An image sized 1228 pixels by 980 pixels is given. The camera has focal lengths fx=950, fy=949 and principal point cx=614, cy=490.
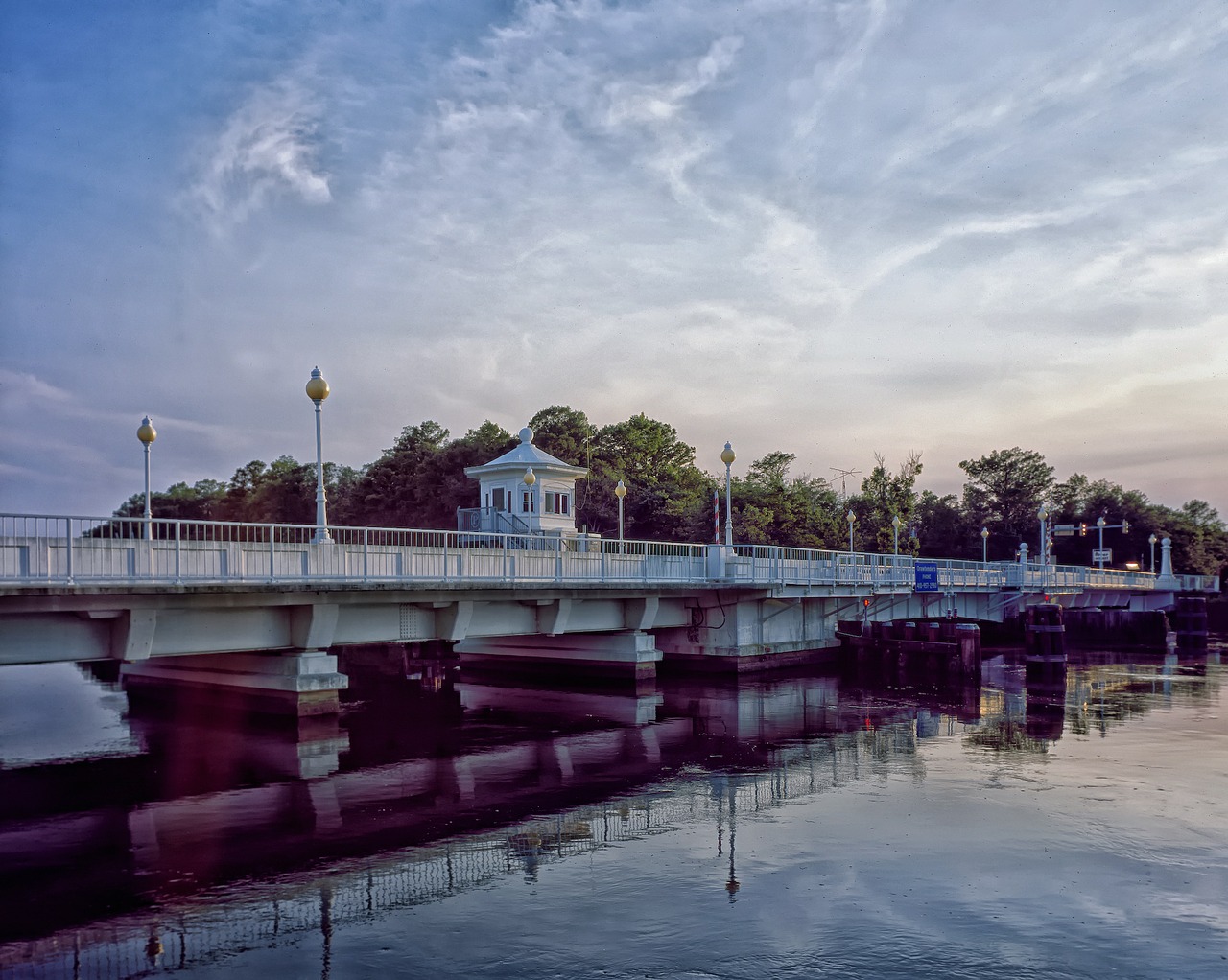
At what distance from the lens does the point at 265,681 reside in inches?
1038

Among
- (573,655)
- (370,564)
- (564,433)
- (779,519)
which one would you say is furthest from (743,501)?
(370,564)

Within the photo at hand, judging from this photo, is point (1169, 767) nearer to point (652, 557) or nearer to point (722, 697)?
point (722, 697)

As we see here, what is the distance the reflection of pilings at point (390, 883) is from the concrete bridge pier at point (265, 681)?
Result: 11.3 m

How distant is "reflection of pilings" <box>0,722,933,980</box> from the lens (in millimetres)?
10633

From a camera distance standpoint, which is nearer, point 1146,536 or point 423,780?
point 423,780

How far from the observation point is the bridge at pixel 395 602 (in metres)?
20.1

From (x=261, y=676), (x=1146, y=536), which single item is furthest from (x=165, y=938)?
(x=1146, y=536)

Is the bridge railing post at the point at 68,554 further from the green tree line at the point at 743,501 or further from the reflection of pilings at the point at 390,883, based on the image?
the green tree line at the point at 743,501

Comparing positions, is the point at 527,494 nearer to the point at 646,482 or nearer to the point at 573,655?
the point at 573,655

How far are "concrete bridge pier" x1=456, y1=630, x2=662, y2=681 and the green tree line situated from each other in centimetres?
2682

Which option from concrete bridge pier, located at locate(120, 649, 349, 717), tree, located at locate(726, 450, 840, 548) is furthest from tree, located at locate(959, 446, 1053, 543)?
concrete bridge pier, located at locate(120, 649, 349, 717)

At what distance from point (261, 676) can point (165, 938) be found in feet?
53.2

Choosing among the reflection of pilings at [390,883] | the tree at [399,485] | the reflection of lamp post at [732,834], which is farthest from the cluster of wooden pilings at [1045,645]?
the tree at [399,485]

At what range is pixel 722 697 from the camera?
32.9m
